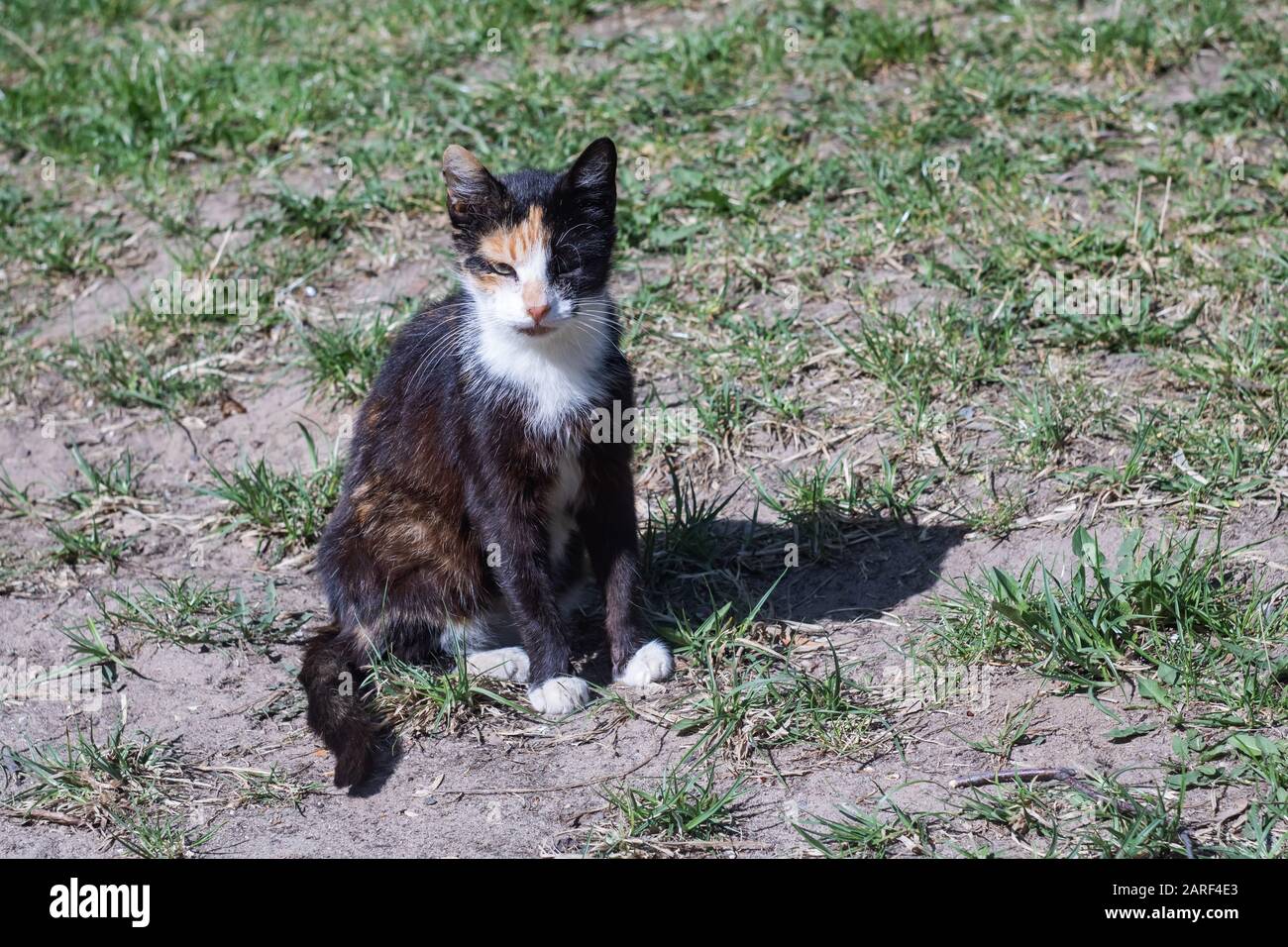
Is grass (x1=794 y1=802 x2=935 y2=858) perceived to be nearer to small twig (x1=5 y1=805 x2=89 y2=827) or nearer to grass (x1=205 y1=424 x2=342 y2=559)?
small twig (x1=5 y1=805 x2=89 y2=827)

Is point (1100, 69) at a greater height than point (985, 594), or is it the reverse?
point (1100, 69)

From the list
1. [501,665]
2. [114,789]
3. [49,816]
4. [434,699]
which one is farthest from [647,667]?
[49,816]

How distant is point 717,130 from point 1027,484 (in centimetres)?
282

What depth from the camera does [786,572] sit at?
457 centimetres

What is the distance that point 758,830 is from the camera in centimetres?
346

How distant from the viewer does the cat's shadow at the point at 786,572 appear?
4.43m

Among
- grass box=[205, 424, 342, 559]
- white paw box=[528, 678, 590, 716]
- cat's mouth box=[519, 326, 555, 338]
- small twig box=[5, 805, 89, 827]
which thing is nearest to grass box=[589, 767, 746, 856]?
white paw box=[528, 678, 590, 716]

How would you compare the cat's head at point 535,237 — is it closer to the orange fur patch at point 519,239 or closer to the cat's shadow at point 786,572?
the orange fur patch at point 519,239

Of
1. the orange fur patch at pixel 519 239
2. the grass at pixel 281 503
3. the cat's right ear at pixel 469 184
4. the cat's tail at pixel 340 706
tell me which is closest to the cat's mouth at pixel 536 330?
the orange fur patch at pixel 519 239

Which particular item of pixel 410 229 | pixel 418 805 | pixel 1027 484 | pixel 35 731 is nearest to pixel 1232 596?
pixel 1027 484

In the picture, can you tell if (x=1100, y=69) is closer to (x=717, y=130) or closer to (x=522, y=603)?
(x=717, y=130)

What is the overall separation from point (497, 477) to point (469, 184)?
857 mm

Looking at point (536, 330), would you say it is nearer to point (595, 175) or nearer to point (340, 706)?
point (595, 175)

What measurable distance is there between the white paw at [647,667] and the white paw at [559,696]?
144 mm
